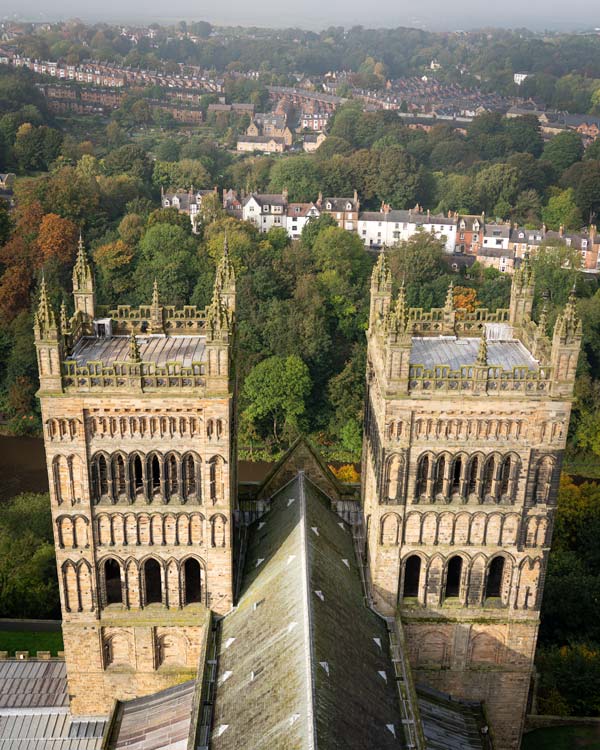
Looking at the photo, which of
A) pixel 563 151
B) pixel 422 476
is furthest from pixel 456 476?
pixel 563 151

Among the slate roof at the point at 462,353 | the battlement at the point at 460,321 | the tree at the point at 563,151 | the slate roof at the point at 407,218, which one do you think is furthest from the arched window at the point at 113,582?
the tree at the point at 563,151

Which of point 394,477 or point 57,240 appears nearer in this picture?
point 394,477

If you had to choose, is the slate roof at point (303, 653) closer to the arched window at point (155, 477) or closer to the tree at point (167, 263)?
the arched window at point (155, 477)

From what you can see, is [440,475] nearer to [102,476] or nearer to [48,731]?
[102,476]

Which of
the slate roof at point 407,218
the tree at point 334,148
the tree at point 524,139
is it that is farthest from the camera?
the tree at point 524,139

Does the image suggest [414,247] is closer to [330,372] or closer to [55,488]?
[330,372]

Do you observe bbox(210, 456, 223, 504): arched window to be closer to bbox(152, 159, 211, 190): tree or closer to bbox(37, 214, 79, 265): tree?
bbox(37, 214, 79, 265): tree

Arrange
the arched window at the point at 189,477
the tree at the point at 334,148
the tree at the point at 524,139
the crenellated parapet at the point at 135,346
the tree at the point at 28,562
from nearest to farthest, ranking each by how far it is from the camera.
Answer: the crenellated parapet at the point at 135,346 < the arched window at the point at 189,477 < the tree at the point at 28,562 < the tree at the point at 334,148 < the tree at the point at 524,139
